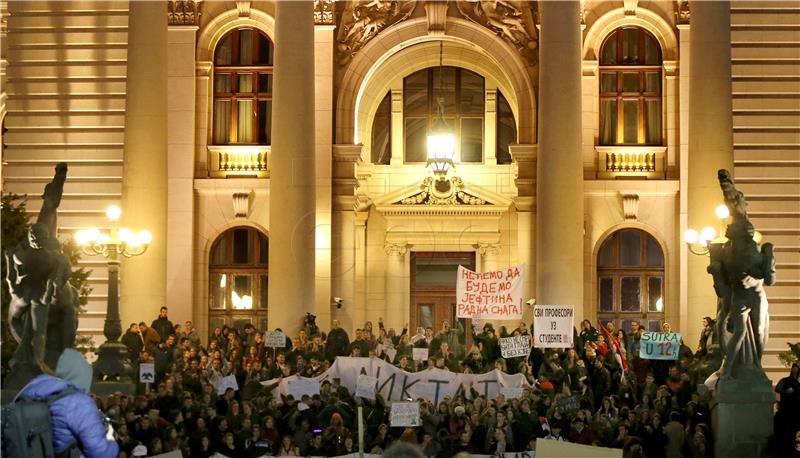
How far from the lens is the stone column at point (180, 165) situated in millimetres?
38406

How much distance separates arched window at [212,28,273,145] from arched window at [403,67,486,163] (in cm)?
394

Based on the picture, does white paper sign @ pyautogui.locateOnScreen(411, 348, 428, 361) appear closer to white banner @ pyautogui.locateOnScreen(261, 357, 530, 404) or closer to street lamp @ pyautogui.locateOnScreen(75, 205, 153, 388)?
white banner @ pyautogui.locateOnScreen(261, 357, 530, 404)

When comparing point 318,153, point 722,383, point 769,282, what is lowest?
point 722,383

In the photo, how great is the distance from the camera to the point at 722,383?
2138 centimetres

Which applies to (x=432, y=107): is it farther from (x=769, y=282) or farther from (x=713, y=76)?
(x=769, y=282)

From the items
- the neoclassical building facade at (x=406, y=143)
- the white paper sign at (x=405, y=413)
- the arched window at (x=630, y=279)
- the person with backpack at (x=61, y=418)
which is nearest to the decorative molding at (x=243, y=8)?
the neoclassical building facade at (x=406, y=143)

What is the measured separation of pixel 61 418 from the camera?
795 cm

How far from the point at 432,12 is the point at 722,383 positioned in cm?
1990

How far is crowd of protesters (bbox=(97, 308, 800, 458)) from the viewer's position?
70.8ft

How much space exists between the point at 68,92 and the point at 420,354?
607 inches

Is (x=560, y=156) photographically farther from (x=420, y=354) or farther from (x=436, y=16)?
(x=420, y=354)

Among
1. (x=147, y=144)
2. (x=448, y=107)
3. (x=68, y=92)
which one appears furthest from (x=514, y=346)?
(x=68, y=92)

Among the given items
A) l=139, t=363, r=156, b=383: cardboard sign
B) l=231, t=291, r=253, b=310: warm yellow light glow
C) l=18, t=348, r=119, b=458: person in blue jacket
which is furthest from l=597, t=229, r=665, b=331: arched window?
l=18, t=348, r=119, b=458: person in blue jacket

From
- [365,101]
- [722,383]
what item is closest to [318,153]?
[365,101]
